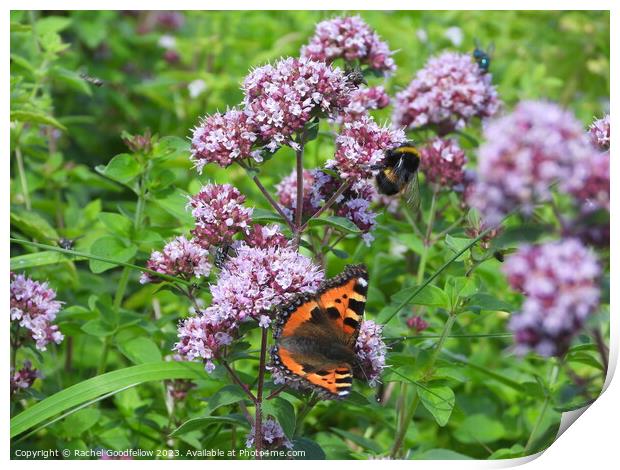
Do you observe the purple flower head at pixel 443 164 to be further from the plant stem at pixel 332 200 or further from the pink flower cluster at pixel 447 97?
the plant stem at pixel 332 200

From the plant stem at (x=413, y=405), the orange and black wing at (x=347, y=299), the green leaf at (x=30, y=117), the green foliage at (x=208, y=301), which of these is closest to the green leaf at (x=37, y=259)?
the green foliage at (x=208, y=301)

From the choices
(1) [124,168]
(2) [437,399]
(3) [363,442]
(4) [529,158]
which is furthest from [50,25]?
(4) [529,158]

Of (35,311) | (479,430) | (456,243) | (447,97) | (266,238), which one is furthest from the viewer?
(479,430)

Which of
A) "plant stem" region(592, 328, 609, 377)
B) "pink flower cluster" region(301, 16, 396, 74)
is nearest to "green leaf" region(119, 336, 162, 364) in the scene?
"pink flower cluster" region(301, 16, 396, 74)

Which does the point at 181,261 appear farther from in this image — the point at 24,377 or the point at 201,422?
the point at 24,377

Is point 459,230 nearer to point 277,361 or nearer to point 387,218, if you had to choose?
point 387,218

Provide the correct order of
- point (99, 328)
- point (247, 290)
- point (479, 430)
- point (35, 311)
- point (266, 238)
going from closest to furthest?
point (247, 290) → point (266, 238) → point (35, 311) → point (99, 328) → point (479, 430)

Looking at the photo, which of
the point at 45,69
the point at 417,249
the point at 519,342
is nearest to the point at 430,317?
the point at 417,249
